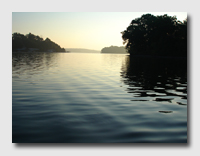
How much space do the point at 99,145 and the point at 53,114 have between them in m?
2.36

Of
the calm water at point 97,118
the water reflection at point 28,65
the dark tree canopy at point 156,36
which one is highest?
the dark tree canopy at point 156,36

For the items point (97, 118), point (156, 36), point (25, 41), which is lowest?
point (97, 118)

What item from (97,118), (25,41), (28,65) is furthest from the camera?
(25,41)

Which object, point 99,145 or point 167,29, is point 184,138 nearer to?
point 99,145

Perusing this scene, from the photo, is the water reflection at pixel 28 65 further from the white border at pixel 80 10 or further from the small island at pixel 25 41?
the white border at pixel 80 10

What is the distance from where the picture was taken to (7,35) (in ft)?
24.5

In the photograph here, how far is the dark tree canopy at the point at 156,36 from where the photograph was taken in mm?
54325

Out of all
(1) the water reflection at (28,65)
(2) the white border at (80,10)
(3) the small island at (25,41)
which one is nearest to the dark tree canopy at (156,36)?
(3) the small island at (25,41)

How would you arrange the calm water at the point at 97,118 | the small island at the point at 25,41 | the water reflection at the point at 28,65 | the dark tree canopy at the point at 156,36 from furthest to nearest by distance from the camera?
the dark tree canopy at the point at 156,36
the water reflection at the point at 28,65
the small island at the point at 25,41
the calm water at the point at 97,118

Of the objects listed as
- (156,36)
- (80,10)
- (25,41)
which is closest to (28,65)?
(25,41)

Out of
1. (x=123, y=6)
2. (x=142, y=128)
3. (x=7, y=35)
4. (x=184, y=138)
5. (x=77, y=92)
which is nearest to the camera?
(x=184, y=138)

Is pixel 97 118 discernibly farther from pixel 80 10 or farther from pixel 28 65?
pixel 28 65

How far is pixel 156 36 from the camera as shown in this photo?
65875mm

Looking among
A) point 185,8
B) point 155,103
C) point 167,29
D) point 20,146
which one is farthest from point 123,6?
point 167,29
